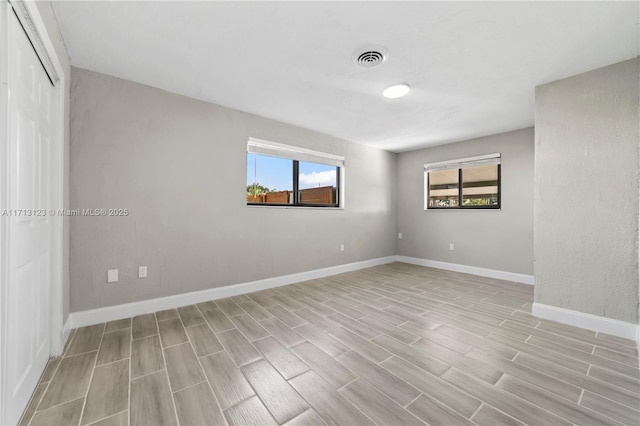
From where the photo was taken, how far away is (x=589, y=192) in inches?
89.4

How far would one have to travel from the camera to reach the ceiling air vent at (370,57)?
1984 mm

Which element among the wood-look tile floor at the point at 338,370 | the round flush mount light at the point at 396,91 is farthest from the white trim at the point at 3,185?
the round flush mount light at the point at 396,91

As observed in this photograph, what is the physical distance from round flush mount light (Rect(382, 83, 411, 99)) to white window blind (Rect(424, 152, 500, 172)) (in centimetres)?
237

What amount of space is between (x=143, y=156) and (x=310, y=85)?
1.81 metres

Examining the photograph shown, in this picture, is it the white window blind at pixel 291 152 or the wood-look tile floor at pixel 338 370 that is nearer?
the wood-look tile floor at pixel 338 370

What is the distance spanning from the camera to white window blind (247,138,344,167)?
334 centimetres

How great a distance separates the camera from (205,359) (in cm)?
175

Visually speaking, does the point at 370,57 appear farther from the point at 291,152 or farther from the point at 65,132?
the point at 65,132

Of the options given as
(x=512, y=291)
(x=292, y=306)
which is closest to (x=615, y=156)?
(x=512, y=291)

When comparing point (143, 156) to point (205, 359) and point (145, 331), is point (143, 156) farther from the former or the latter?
point (205, 359)

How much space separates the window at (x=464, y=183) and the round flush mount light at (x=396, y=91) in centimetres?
241

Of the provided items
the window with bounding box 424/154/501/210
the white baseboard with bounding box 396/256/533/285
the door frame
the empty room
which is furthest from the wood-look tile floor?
the window with bounding box 424/154/501/210

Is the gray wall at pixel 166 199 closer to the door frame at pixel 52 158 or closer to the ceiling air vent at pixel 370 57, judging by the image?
the door frame at pixel 52 158

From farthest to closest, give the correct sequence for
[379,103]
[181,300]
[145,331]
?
1. [379,103]
2. [181,300]
3. [145,331]
